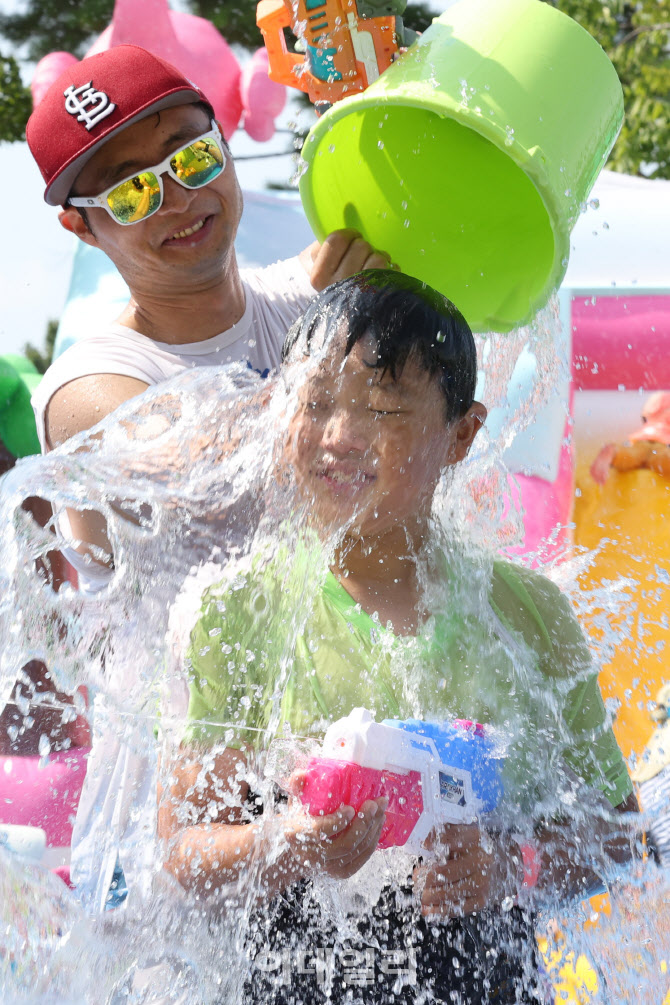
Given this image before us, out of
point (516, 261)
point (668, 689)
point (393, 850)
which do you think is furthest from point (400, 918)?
point (668, 689)

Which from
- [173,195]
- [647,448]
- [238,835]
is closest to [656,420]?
[647,448]

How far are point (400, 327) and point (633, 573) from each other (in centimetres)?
218

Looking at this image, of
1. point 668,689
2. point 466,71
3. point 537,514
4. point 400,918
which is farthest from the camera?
point 537,514

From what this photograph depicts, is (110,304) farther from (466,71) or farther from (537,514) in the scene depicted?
(466,71)

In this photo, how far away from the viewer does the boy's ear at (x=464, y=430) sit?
1555 mm

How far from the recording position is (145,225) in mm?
1964

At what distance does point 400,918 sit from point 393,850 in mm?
83

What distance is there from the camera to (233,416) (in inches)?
68.0

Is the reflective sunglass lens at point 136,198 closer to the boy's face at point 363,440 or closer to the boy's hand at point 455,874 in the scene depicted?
the boy's face at point 363,440

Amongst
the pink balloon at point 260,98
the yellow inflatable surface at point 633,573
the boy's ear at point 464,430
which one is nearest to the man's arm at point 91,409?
the boy's ear at point 464,430

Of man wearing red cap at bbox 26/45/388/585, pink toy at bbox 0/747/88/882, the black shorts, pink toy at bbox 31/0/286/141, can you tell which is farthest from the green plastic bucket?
pink toy at bbox 31/0/286/141

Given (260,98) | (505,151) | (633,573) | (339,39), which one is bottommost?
(633,573)

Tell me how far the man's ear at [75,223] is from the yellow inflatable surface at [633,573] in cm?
132

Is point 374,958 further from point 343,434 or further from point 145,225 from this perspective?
point 145,225
